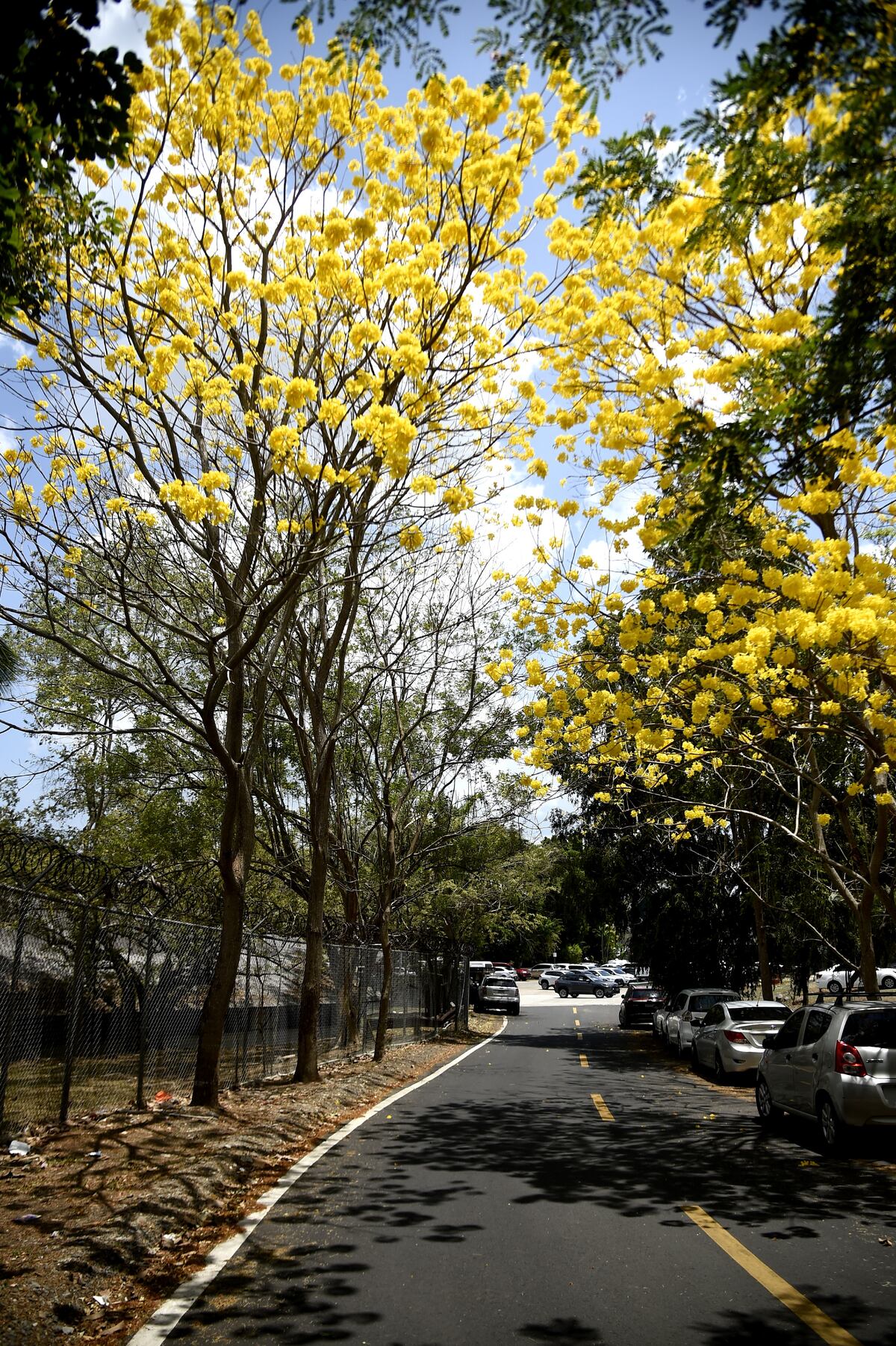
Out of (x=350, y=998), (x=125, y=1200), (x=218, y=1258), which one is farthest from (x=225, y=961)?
(x=350, y=998)

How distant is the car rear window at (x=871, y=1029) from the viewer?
9.75 m

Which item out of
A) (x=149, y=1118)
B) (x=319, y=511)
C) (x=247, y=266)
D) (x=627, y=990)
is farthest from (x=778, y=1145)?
(x=627, y=990)

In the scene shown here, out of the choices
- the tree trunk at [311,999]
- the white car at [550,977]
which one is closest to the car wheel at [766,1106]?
the tree trunk at [311,999]

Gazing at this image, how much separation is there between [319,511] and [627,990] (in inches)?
1122

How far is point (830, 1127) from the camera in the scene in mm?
9711

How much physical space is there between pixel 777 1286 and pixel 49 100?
270 inches

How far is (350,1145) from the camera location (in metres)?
9.84

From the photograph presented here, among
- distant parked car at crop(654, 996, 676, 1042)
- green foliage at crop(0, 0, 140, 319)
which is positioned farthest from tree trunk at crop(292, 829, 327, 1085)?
distant parked car at crop(654, 996, 676, 1042)

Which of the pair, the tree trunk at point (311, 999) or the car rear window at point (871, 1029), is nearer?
the car rear window at point (871, 1029)

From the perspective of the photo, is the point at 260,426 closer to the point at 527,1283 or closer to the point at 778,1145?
the point at 527,1283

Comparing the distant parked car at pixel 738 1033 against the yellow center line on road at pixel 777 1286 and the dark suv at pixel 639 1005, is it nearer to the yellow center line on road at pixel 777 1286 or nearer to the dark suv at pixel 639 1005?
the yellow center line on road at pixel 777 1286

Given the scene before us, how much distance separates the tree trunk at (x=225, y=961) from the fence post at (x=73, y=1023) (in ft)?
5.75

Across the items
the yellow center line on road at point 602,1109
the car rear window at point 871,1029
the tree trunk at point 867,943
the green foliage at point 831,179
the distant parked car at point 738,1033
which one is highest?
the green foliage at point 831,179

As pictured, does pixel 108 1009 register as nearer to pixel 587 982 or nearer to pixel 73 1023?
pixel 73 1023
